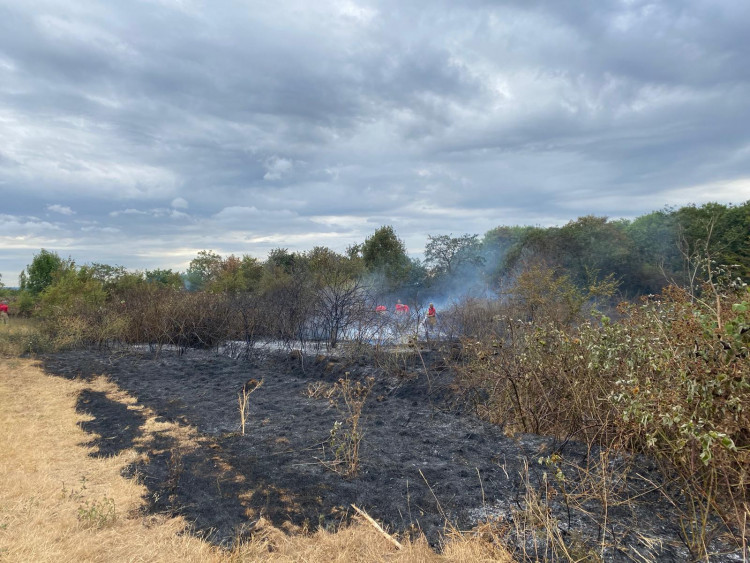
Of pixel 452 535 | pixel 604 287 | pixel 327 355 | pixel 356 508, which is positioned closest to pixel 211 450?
pixel 356 508

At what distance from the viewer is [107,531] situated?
3252mm

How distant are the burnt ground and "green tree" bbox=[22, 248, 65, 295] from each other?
21591 millimetres

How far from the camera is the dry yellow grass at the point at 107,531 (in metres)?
2.87

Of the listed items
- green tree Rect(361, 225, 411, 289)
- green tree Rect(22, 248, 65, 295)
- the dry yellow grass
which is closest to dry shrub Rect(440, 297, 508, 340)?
the dry yellow grass

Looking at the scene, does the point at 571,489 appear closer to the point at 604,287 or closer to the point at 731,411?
the point at 731,411

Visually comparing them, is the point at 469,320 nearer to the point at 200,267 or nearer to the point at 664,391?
the point at 664,391

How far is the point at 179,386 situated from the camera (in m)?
8.28

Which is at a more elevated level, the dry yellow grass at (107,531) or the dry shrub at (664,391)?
the dry shrub at (664,391)

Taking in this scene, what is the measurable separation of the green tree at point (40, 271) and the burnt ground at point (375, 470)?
21591 mm

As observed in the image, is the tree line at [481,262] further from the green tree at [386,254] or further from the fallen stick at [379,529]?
the fallen stick at [379,529]

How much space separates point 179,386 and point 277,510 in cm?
550

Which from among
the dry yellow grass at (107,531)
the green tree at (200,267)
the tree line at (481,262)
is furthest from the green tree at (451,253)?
the dry yellow grass at (107,531)

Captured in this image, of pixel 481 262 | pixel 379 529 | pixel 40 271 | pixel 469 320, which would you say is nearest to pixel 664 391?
pixel 379 529

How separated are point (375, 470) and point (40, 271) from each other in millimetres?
27784
